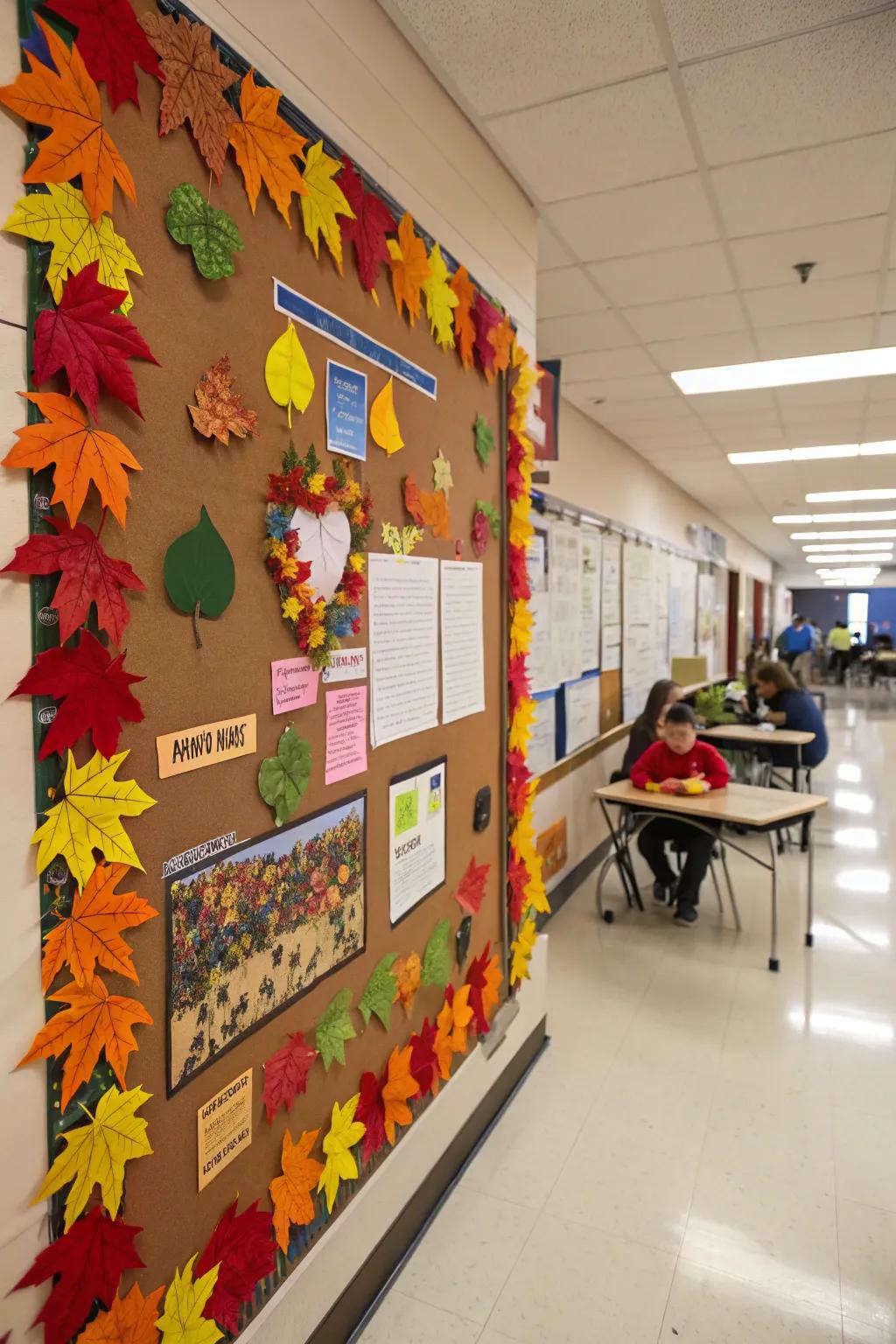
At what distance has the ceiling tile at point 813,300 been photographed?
315 cm

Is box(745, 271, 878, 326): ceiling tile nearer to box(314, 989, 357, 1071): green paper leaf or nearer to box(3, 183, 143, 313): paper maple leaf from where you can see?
box(3, 183, 143, 313): paper maple leaf

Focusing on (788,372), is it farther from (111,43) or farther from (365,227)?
(111,43)

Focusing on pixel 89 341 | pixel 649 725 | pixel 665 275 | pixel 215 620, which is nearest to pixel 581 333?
pixel 665 275

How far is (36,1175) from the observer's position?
0.93 meters

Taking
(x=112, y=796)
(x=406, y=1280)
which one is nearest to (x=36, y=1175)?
(x=112, y=796)

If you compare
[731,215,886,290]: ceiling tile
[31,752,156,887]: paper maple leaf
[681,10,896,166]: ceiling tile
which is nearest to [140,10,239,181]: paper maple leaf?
[31,752,156,887]: paper maple leaf

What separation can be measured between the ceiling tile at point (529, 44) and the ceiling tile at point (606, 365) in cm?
194

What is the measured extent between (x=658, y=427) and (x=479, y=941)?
4.19m

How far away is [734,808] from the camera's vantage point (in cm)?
353

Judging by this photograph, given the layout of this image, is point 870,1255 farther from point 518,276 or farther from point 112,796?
point 518,276

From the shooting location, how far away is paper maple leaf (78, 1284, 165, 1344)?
100 centimetres

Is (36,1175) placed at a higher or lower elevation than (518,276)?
lower

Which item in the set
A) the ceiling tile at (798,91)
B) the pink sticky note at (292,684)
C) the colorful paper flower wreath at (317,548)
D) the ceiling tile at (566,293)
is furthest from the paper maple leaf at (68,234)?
the ceiling tile at (566,293)

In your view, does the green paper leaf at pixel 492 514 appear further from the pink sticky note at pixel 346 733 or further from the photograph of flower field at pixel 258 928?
the photograph of flower field at pixel 258 928
